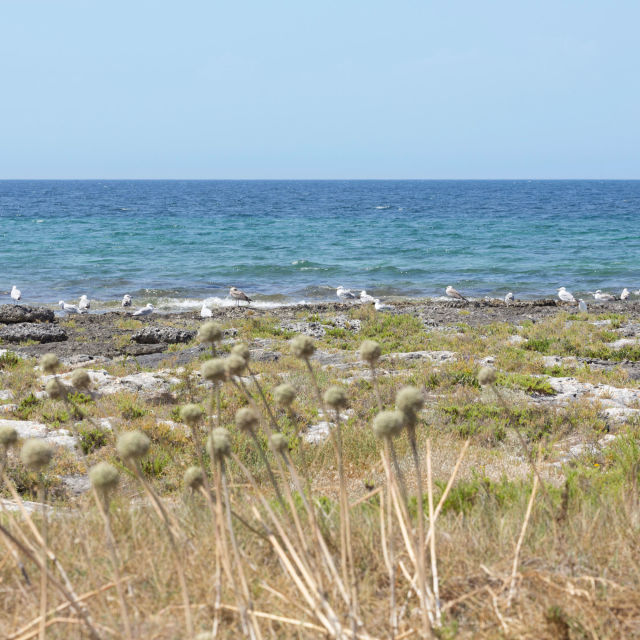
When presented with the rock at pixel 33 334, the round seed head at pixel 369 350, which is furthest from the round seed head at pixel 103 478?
the rock at pixel 33 334

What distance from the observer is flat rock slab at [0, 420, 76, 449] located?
21.1 feet

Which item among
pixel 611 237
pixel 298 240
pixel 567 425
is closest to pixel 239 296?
pixel 567 425

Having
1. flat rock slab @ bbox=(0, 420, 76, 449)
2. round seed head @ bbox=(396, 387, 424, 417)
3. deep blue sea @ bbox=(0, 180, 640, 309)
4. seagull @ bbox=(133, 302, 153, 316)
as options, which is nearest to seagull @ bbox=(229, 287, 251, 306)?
deep blue sea @ bbox=(0, 180, 640, 309)

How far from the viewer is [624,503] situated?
127 inches

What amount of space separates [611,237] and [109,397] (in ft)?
129

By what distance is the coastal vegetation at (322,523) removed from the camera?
2.11 metres

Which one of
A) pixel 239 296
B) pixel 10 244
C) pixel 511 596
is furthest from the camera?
pixel 10 244

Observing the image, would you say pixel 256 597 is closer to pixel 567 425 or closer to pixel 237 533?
pixel 237 533

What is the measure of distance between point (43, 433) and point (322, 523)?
15.3 feet

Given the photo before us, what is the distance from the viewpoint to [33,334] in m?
13.6

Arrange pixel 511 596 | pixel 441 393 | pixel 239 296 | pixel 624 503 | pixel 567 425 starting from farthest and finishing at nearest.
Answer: pixel 239 296 < pixel 441 393 < pixel 567 425 < pixel 624 503 < pixel 511 596

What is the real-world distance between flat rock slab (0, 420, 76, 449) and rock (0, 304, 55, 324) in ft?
33.6

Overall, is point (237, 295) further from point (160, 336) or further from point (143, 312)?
point (160, 336)

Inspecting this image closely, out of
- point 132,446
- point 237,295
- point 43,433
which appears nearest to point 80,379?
point 132,446
